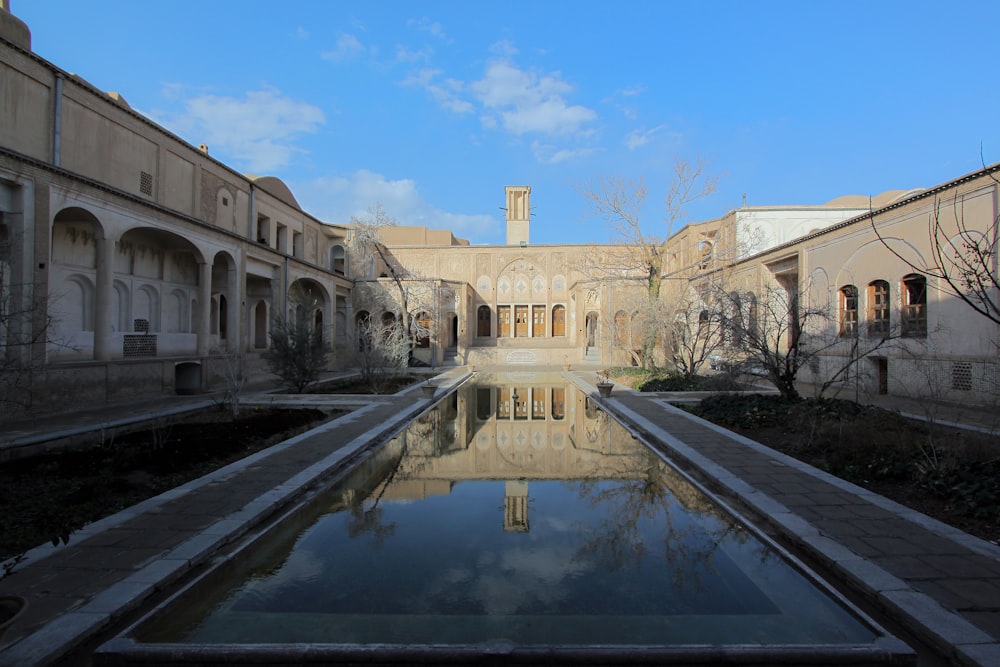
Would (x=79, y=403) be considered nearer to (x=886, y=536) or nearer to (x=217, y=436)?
(x=217, y=436)

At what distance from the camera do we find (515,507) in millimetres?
5402

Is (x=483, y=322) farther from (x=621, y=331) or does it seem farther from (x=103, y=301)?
(x=103, y=301)

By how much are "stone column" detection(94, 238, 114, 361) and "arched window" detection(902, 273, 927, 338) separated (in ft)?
62.8

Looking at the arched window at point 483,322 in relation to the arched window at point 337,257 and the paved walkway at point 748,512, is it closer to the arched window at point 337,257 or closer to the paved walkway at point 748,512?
the arched window at point 337,257

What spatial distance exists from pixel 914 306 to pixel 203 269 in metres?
19.8

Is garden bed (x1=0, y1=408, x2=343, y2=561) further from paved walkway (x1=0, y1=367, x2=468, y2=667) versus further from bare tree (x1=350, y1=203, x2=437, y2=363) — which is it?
Result: bare tree (x1=350, y1=203, x2=437, y2=363)

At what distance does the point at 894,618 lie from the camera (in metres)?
3.07

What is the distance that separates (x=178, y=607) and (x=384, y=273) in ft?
115

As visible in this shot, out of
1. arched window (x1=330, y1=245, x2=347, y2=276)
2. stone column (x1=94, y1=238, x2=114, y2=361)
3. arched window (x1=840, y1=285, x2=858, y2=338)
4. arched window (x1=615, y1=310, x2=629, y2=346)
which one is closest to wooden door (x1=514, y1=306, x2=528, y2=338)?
arched window (x1=615, y1=310, x2=629, y2=346)

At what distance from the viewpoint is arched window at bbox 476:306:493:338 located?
125 feet

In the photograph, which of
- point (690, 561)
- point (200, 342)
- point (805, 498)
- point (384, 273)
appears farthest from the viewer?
point (384, 273)

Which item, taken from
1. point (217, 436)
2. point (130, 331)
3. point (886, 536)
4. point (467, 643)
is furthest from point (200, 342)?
point (886, 536)

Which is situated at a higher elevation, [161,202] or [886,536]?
[161,202]

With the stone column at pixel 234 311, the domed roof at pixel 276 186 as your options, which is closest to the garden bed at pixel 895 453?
→ the stone column at pixel 234 311
